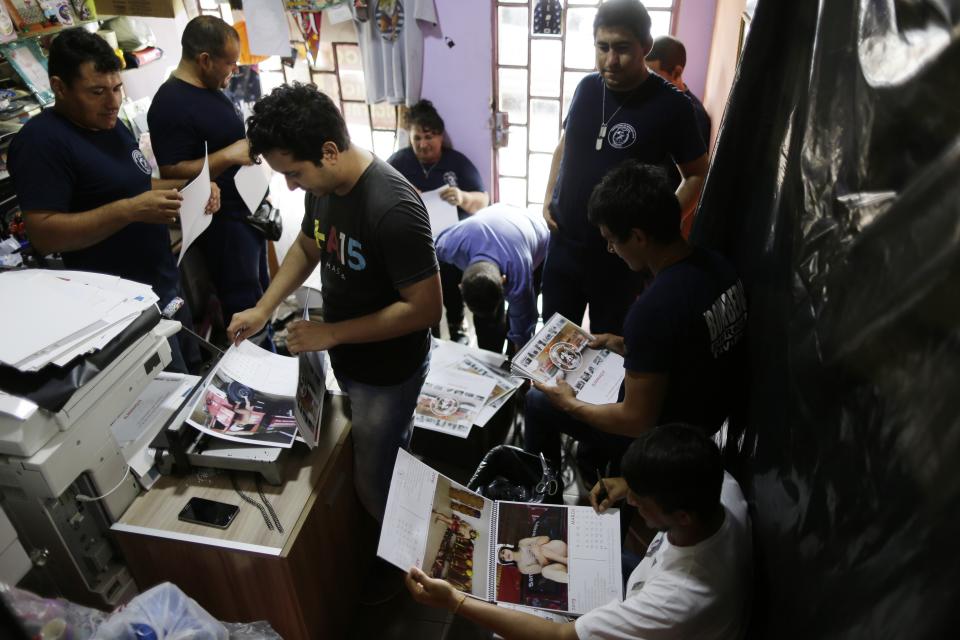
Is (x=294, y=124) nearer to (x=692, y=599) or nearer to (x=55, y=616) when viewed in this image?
(x=55, y=616)

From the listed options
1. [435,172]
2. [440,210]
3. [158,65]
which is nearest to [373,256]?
[440,210]

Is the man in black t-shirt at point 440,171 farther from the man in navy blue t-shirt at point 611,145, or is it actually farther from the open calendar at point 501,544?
the open calendar at point 501,544

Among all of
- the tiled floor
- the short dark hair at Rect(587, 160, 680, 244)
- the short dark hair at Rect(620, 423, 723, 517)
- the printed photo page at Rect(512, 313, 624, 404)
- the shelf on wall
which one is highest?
the shelf on wall

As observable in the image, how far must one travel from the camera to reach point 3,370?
1.19 meters

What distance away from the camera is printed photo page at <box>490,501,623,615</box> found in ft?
4.54

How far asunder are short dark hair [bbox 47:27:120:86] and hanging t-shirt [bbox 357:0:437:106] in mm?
1955

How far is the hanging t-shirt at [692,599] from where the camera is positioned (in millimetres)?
1096

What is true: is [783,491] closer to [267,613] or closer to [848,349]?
[848,349]

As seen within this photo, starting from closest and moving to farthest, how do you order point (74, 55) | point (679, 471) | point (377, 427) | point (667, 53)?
point (679, 471), point (377, 427), point (74, 55), point (667, 53)

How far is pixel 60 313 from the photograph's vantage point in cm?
135

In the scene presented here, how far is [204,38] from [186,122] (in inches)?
12.2

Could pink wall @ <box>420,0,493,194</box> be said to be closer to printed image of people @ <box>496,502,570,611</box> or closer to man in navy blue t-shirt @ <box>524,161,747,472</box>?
man in navy blue t-shirt @ <box>524,161,747,472</box>

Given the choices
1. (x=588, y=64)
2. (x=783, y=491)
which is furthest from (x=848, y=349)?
(x=588, y=64)

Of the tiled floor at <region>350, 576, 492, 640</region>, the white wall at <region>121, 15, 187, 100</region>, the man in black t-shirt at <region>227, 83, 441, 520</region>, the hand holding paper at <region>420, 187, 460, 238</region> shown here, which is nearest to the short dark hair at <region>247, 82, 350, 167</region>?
the man in black t-shirt at <region>227, 83, 441, 520</region>
